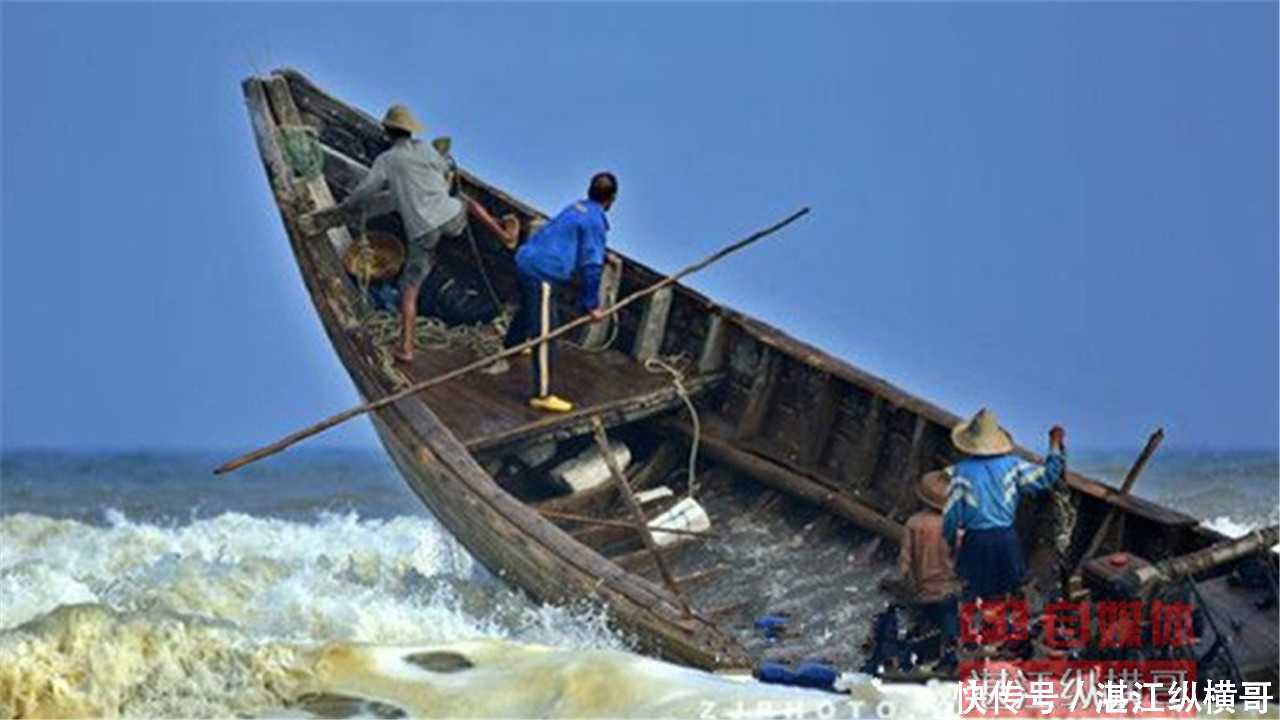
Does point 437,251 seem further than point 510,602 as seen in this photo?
Yes

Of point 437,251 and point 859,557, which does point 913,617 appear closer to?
point 859,557

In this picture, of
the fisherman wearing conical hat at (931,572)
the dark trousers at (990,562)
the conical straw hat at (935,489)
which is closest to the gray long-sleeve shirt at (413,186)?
the conical straw hat at (935,489)

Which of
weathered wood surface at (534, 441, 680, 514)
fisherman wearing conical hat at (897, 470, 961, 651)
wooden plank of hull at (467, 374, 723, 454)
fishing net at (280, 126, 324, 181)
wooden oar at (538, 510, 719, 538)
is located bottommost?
fisherman wearing conical hat at (897, 470, 961, 651)

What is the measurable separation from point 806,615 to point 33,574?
677 cm

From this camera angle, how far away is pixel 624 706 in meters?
8.65

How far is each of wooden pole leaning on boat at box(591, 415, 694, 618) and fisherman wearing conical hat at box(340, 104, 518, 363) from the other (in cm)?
133

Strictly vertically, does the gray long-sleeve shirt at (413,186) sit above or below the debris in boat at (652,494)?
above

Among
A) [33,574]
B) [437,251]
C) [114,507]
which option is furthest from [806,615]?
[114,507]

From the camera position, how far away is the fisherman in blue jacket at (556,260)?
12.3 m

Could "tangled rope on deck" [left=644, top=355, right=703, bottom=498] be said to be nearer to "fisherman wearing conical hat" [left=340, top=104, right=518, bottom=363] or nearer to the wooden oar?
the wooden oar

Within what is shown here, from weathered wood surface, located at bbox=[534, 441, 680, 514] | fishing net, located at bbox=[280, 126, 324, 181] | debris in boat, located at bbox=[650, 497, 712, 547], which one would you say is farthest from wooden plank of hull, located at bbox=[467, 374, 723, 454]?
fishing net, located at bbox=[280, 126, 324, 181]

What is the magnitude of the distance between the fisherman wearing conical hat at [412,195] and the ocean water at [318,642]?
152 cm

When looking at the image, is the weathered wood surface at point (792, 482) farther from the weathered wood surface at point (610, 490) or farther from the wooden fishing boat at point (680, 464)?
the weathered wood surface at point (610, 490)

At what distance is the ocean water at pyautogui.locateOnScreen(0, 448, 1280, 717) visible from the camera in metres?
8.80
